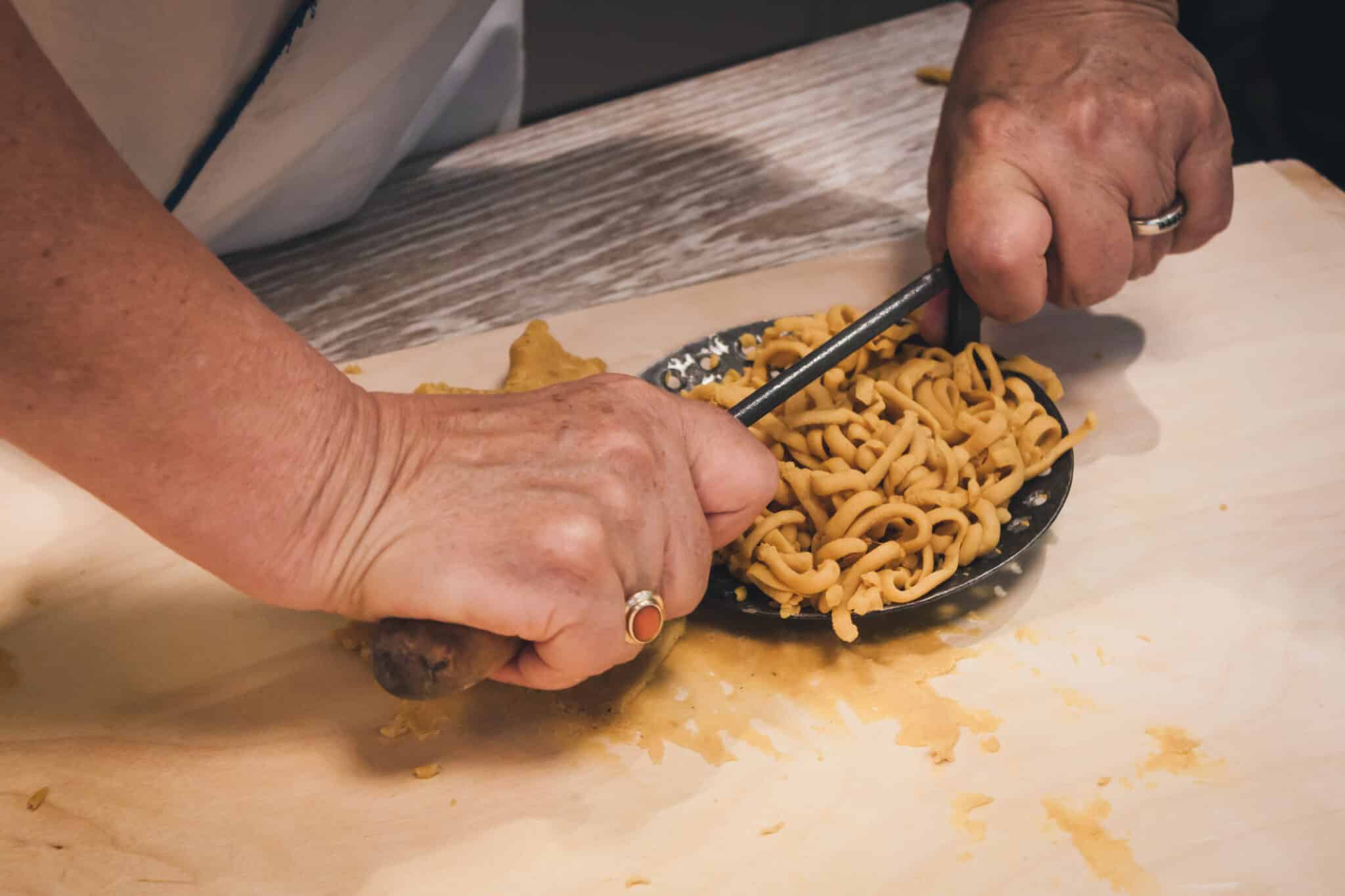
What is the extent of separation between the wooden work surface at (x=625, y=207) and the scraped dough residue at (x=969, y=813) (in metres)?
1.24

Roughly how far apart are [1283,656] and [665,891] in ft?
2.58

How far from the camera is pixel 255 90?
5.90ft

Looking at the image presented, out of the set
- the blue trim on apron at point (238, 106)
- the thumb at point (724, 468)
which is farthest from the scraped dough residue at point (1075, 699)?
the blue trim on apron at point (238, 106)

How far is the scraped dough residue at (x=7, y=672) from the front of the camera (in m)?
1.36

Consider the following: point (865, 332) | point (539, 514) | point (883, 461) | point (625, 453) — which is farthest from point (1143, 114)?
point (539, 514)

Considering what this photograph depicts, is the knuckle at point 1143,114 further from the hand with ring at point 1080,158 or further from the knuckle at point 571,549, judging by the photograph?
the knuckle at point 571,549

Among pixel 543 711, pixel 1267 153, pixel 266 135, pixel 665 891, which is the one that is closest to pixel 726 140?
pixel 266 135

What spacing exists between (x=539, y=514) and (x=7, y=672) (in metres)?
0.81

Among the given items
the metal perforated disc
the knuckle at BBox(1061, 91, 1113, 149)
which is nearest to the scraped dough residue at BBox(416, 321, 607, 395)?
the metal perforated disc

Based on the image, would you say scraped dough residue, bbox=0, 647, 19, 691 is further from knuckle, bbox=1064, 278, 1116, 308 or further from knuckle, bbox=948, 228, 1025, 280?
knuckle, bbox=1064, 278, 1116, 308

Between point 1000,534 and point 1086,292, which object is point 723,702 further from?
point 1086,292

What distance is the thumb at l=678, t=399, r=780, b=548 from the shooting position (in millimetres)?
1224

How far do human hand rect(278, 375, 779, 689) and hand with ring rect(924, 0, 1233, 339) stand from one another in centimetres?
57

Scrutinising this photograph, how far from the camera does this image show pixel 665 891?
1.11 meters
